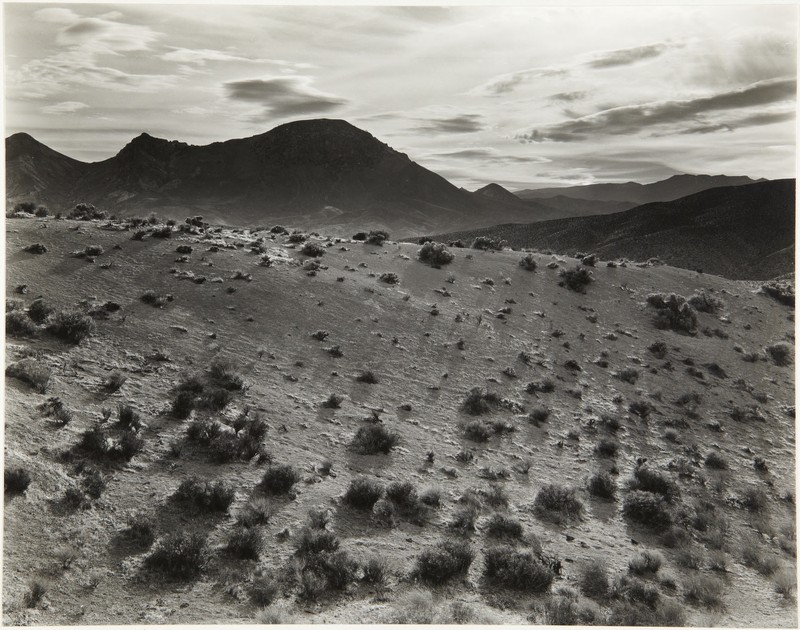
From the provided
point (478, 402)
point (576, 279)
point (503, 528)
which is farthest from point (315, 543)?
point (576, 279)

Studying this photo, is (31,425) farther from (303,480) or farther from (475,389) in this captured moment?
(475,389)

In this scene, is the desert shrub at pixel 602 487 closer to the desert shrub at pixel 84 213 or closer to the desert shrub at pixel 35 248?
the desert shrub at pixel 35 248

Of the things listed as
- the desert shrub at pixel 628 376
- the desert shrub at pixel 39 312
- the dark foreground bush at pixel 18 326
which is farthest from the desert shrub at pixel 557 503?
the desert shrub at pixel 39 312

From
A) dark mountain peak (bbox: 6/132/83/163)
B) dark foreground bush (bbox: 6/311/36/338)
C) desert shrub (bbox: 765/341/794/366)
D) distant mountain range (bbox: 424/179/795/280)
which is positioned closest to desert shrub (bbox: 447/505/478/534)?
dark foreground bush (bbox: 6/311/36/338)

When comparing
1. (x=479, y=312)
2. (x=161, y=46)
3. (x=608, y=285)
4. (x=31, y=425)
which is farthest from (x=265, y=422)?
(x=608, y=285)

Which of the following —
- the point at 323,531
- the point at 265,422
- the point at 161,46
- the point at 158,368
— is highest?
the point at 161,46

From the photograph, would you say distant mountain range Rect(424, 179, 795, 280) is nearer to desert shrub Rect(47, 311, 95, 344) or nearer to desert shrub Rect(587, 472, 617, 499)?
desert shrub Rect(587, 472, 617, 499)

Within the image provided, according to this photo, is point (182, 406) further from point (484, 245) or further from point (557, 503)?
point (484, 245)
